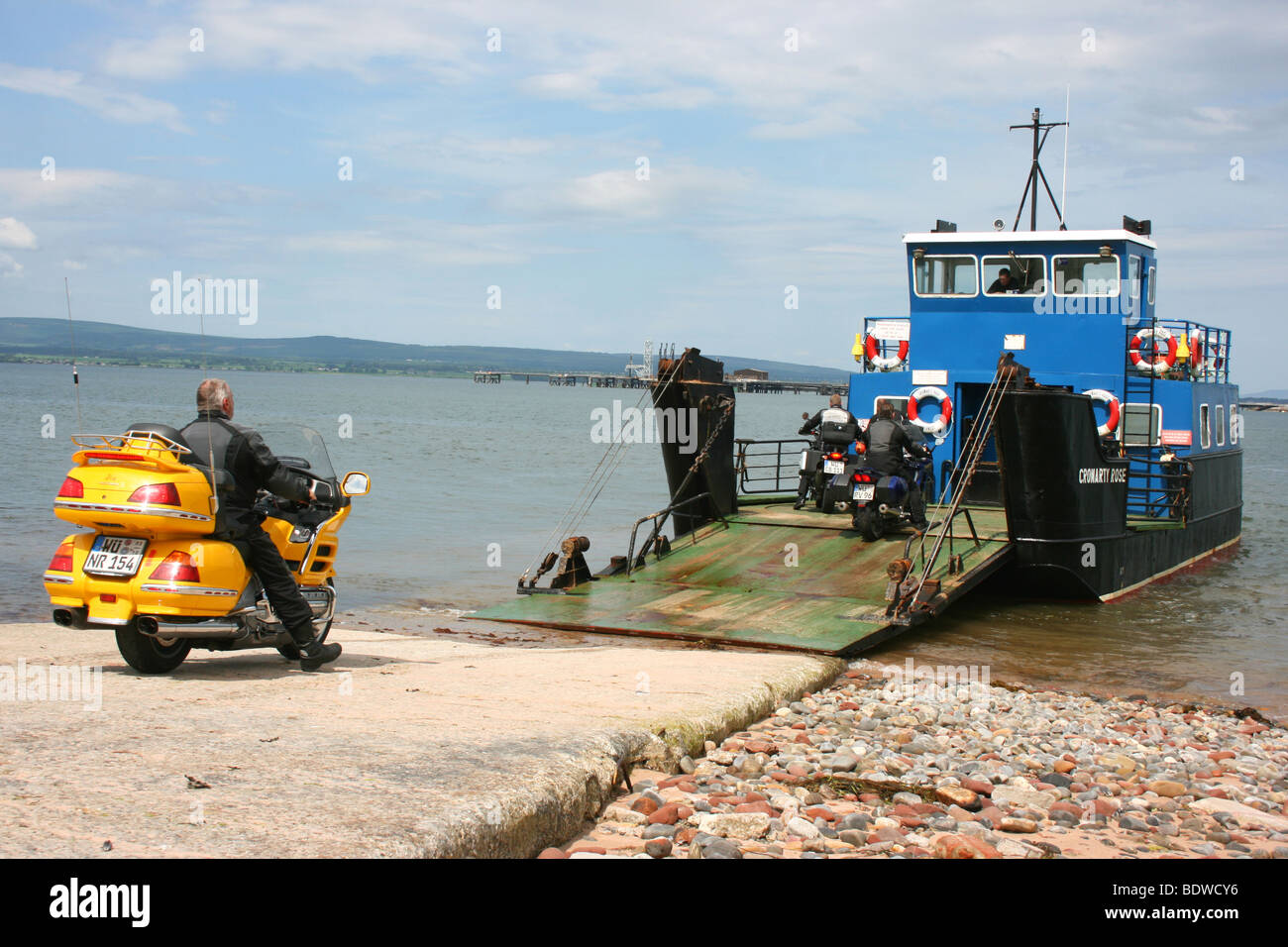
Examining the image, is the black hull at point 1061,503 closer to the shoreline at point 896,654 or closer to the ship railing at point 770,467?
the shoreline at point 896,654

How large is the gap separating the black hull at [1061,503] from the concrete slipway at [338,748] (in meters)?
6.01

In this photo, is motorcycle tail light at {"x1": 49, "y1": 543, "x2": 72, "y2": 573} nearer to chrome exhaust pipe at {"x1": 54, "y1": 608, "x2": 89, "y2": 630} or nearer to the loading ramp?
chrome exhaust pipe at {"x1": 54, "y1": 608, "x2": 89, "y2": 630}

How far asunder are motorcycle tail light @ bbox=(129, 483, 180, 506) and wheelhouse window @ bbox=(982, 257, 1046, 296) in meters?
13.2

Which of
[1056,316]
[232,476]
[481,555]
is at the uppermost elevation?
[1056,316]

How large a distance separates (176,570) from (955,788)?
4.22m

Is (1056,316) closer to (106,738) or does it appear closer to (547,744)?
(547,744)

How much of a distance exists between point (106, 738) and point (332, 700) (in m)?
1.42

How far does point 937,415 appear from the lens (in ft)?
53.0

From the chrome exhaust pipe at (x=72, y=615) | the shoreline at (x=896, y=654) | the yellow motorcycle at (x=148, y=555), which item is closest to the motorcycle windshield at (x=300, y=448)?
the yellow motorcycle at (x=148, y=555)

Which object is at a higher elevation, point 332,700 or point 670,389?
point 670,389

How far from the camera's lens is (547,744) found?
17.2 feet

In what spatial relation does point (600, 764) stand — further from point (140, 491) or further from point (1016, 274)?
point (1016, 274)

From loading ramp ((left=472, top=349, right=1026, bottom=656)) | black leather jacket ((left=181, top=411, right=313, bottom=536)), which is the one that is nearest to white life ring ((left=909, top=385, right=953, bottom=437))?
loading ramp ((left=472, top=349, right=1026, bottom=656))
